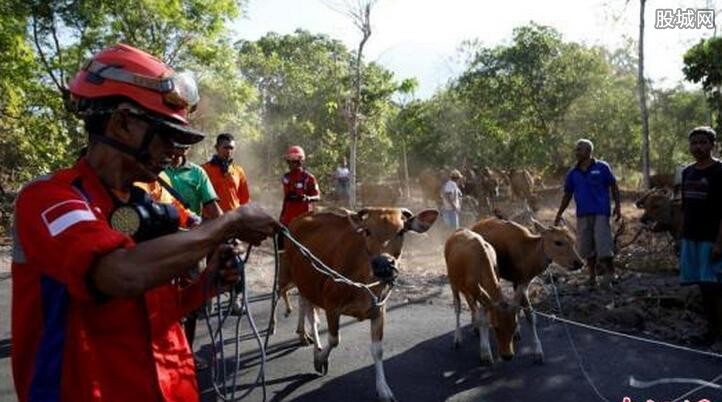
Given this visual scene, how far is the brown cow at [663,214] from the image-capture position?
926cm

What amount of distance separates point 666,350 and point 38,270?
20.1 ft

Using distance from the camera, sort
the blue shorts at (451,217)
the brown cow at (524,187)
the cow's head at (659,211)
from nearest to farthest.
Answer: the cow's head at (659,211) < the blue shorts at (451,217) < the brown cow at (524,187)

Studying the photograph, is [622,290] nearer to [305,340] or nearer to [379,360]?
[305,340]

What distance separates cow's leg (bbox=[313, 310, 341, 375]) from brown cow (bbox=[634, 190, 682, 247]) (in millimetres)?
5939

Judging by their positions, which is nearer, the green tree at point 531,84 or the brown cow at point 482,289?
the brown cow at point 482,289

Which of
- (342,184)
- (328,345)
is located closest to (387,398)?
(328,345)

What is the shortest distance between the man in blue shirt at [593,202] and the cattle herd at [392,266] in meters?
1.74

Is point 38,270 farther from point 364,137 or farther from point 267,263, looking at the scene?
point 364,137

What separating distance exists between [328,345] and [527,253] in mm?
2664

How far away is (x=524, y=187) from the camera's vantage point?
2177cm

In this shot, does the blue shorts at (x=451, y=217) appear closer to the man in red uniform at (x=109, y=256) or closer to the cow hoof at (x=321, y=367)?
the cow hoof at (x=321, y=367)

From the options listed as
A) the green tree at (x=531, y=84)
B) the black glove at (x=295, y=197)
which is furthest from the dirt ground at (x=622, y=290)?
Result: the green tree at (x=531, y=84)

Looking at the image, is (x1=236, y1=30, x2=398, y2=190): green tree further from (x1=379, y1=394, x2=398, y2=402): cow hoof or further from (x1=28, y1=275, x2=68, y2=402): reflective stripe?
(x1=28, y1=275, x2=68, y2=402): reflective stripe

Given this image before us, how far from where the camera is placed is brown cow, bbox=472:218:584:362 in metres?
6.96
